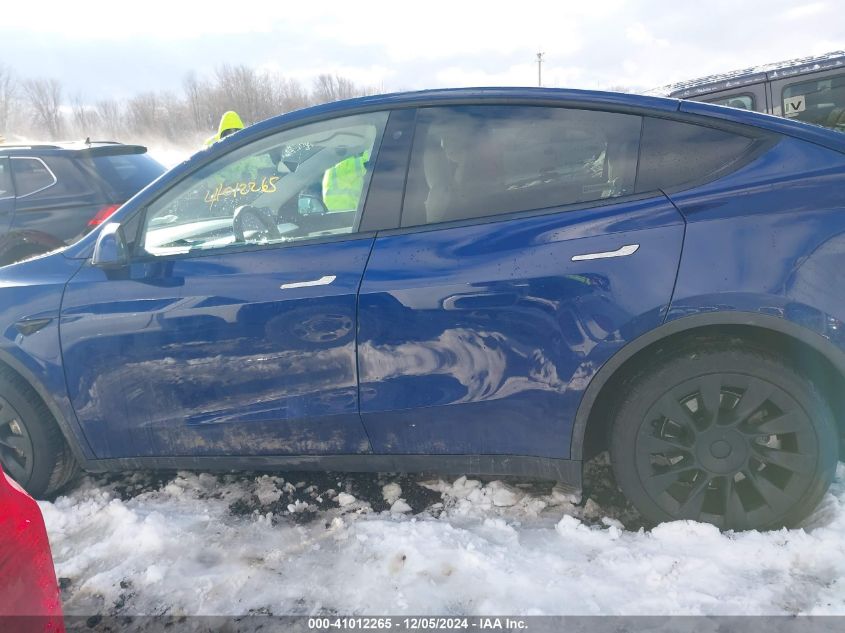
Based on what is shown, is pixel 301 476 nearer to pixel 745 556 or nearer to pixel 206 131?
pixel 745 556

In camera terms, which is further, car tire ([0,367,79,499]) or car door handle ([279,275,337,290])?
car tire ([0,367,79,499])

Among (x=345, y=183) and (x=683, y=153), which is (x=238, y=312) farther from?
(x=683, y=153)

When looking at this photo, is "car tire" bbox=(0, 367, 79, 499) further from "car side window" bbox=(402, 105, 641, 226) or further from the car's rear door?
the car's rear door

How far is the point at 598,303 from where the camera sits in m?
2.04

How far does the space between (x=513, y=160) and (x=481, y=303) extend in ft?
1.87

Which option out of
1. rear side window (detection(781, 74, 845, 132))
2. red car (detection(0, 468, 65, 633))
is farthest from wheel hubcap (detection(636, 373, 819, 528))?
rear side window (detection(781, 74, 845, 132))

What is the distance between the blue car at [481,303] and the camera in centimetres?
201

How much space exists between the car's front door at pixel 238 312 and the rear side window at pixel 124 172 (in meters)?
3.54

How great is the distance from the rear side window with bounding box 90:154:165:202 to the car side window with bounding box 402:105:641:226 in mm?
4305

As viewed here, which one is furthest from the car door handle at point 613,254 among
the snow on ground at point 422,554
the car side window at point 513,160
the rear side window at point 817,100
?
the rear side window at point 817,100

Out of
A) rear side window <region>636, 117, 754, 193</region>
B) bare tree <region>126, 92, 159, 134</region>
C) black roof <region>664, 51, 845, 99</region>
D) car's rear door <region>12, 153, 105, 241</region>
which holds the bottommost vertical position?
rear side window <region>636, 117, 754, 193</region>

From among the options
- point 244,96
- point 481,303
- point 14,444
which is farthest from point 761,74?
point 244,96

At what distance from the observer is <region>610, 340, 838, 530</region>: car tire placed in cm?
205

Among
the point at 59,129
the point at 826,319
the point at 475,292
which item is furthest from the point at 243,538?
the point at 59,129
